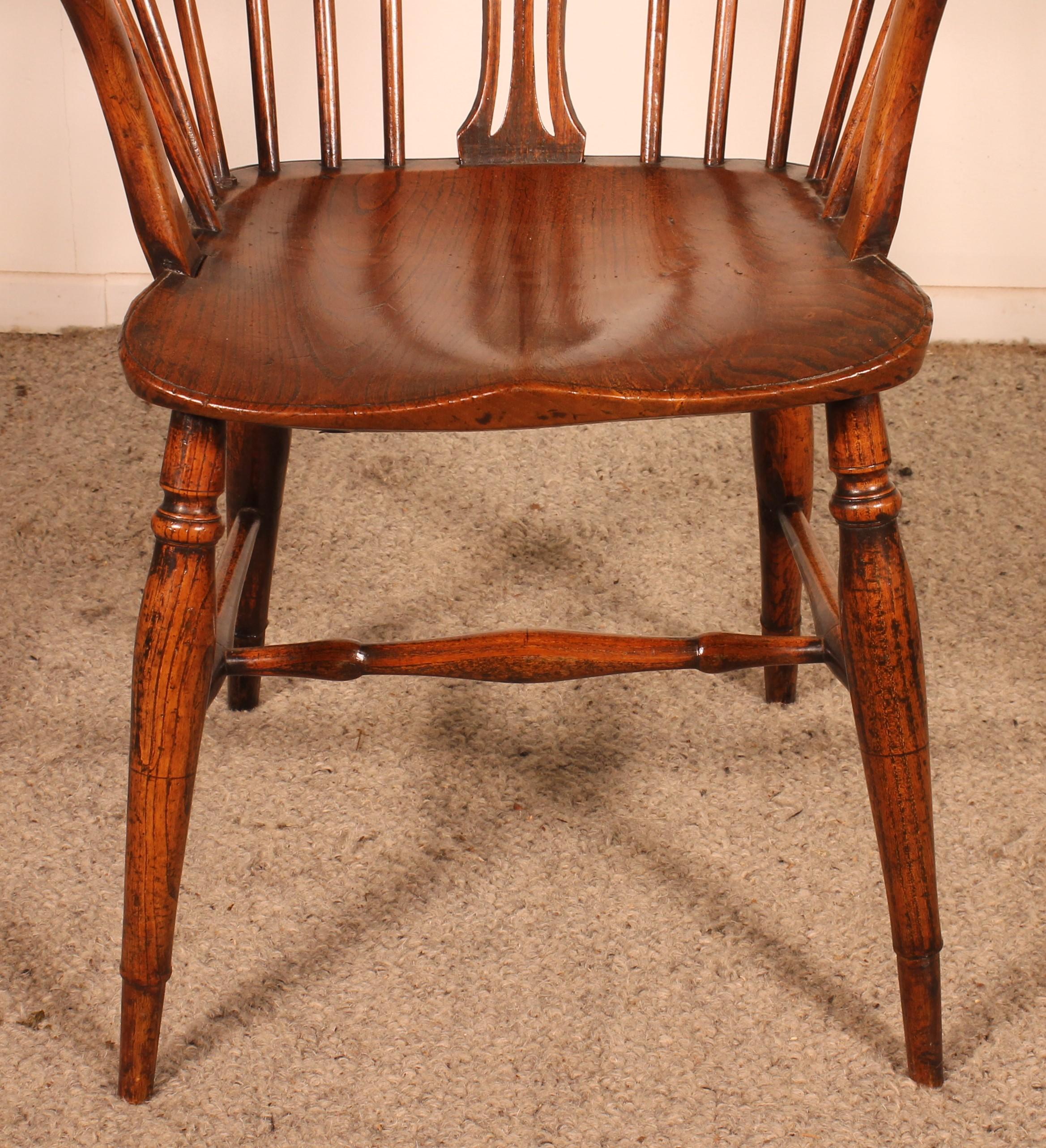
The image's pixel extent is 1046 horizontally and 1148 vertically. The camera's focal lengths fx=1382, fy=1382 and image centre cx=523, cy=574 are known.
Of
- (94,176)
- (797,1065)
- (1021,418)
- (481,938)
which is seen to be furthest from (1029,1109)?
(94,176)

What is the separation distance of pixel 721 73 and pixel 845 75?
0.34 ft

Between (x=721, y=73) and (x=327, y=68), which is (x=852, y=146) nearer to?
(x=721, y=73)

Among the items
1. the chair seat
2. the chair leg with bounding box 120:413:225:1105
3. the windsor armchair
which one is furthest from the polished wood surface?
the chair seat

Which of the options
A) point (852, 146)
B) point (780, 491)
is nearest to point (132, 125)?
point (852, 146)

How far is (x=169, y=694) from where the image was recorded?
0.75 meters

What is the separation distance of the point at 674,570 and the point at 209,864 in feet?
1.88

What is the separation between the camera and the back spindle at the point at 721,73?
100cm

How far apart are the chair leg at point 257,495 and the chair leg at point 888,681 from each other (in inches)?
18.0

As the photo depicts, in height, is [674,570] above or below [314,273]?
below

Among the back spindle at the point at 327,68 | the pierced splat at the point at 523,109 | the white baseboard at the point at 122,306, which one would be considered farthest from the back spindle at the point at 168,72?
the white baseboard at the point at 122,306

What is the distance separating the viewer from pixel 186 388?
0.69 meters

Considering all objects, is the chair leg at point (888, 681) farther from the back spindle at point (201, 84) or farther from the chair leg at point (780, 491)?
the back spindle at point (201, 84)

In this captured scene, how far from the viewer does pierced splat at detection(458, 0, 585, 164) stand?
40.3 inches

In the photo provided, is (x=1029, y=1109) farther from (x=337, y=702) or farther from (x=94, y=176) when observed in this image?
(x=94, y=176)
